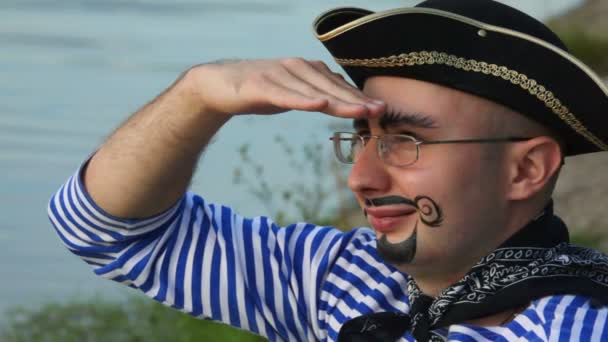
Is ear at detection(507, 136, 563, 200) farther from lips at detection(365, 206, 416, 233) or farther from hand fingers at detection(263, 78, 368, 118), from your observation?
hand fingers at detection(263, 78, 368, 118)

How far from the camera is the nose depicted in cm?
345

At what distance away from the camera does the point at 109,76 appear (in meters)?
8.91

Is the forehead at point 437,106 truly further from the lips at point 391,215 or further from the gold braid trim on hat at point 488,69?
the lips at point 391,215

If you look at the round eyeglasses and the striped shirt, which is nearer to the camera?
the round eyeglasses

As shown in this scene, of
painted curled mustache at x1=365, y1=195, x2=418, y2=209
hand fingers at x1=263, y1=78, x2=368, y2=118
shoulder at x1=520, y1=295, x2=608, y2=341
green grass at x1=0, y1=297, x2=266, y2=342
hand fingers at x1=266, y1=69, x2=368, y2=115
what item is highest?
hand fingers at x1=266, y1=69, x2=368, y2=115

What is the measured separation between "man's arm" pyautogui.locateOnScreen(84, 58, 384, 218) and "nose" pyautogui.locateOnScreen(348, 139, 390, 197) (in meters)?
0.21

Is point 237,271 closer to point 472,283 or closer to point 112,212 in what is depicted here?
point 112,212

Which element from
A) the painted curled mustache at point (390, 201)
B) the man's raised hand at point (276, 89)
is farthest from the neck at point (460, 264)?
the man's raised hand at point (276, 89)

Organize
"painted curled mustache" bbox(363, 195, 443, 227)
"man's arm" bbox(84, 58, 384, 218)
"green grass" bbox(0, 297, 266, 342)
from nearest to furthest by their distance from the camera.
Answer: "man's arm" bbox(84, 58, 384, 218), "painted curled mustache" bbox(363, 195, 443, 227), "green grass" bbox(0, 297, 266, 342)

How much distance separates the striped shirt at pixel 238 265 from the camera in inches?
146

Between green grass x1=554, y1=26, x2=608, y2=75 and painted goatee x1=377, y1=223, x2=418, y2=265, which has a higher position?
green grass x1=554, y1=26, x2=608, y2=75

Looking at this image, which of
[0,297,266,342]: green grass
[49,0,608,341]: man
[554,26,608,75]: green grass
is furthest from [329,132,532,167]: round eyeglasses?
[554,26,608,75]: green grass

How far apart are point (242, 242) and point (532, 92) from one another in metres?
0.81

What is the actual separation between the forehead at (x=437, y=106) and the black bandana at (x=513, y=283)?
273mm
